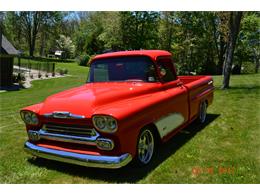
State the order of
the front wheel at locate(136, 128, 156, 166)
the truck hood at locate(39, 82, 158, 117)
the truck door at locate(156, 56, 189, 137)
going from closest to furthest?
1. the truck hood at locate(39, 82, 158, 117)
2. the front wheel at locate(136, 128, 156, 166)
3. the truck door at locate(156, 56, 189, 137)

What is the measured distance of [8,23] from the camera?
6144cm

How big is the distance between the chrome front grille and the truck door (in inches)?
48.5

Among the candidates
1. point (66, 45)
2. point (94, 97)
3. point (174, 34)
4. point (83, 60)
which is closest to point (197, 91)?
point (94, 97)

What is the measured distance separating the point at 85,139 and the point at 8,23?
206ft

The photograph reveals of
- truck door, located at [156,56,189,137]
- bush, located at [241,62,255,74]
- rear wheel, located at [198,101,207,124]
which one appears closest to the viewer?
truck door, located at [156,56,189,137]

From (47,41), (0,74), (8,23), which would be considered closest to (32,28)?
(8,23)

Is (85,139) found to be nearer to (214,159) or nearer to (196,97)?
(214,159)

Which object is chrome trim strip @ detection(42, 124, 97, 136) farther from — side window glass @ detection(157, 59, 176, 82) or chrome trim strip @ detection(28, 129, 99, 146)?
side window glass @ detection(157, 59, 176, 82)

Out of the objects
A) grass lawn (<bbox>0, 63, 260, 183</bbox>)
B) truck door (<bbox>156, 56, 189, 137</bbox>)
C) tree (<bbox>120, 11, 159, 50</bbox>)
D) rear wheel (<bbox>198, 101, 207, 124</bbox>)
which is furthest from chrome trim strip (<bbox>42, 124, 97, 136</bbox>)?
tree (<bbox>120, 11, 159, 50</bbox>)

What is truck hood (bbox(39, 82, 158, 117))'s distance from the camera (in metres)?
4.76

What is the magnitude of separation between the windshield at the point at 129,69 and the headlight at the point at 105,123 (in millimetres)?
1720

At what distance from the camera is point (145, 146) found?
5.11 metres

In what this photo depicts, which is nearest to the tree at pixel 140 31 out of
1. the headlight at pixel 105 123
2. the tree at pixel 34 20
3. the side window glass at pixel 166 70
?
the tree at pixel 34 20

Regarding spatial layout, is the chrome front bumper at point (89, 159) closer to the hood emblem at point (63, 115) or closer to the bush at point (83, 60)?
the hood emblem at point (63, 115)
